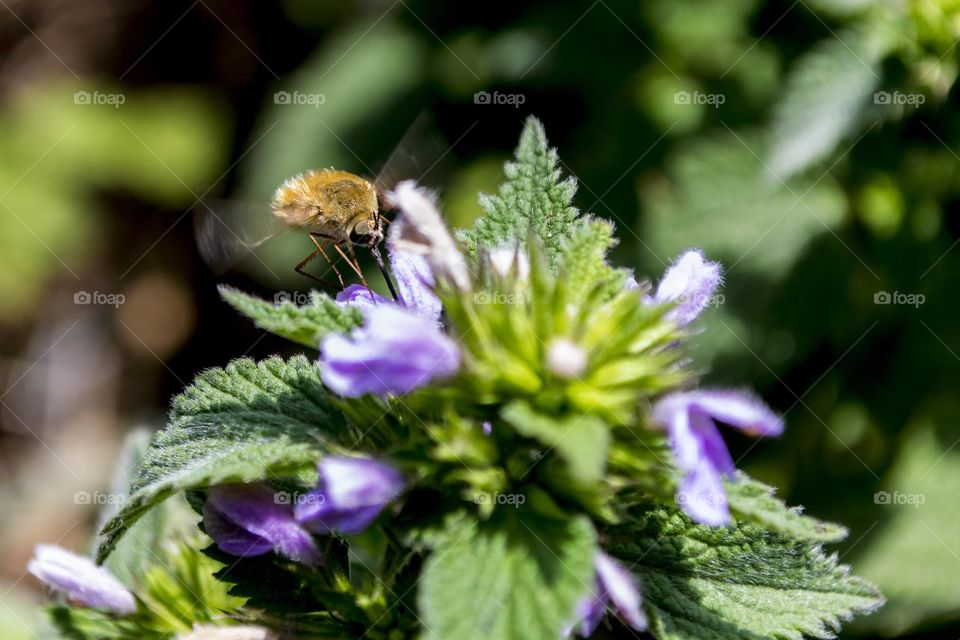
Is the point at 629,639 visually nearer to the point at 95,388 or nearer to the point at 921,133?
the point at 921,133

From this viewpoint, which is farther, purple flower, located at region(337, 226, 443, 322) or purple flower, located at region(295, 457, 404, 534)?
purple flower, located at region(337, 226, 443, 322)

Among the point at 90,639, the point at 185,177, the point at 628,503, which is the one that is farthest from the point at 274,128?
the point at 628,503

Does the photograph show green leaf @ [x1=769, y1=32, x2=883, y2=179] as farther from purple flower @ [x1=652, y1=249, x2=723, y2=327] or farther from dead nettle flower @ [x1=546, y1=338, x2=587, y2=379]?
dead nettle flower @ [x1=546, y1=338, x2=587, y2=379]

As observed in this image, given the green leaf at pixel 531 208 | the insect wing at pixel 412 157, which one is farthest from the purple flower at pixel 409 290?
the insect wing at pixel 412 157

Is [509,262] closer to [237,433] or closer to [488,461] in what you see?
[488,461]

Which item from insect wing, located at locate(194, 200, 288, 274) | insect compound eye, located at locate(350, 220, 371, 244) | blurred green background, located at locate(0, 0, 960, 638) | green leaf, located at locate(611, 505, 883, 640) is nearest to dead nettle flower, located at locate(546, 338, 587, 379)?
green leaf, located at locate(611, 505, 883, 640)

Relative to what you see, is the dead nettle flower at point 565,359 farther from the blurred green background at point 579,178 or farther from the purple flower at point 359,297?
the blurred green background at point 579,178
